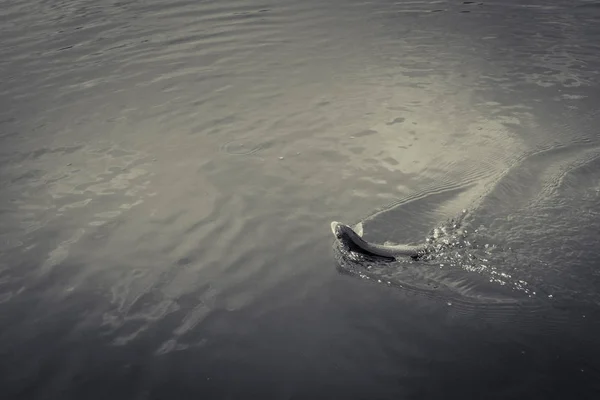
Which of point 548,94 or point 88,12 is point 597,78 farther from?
point 88,12

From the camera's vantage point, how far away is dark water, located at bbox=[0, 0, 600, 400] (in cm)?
536

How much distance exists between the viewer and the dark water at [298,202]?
17.6 feet

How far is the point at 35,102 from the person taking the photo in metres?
10.1

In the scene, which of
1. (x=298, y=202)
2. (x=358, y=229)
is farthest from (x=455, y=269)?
(x=298, y=202)

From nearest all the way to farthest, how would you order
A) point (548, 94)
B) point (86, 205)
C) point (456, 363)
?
1. point (456, 363)
2. point (86, 205)
3. point (548, 94)

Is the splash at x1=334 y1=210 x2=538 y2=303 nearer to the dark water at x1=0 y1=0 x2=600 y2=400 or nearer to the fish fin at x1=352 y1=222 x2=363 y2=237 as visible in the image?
the dark water at x1=0 y1=0 x2=600 y2=400

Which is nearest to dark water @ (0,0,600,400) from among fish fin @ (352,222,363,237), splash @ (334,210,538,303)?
splash @ (334,210,538,303)

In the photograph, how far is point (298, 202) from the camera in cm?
755

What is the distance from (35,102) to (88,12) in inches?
162

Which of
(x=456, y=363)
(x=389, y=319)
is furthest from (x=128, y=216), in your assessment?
(x=456, y=363)

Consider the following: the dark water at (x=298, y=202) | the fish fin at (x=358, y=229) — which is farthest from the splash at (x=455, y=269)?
the fish fin at (x=358, y=229)

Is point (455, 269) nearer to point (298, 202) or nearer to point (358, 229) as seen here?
point (358, 229)

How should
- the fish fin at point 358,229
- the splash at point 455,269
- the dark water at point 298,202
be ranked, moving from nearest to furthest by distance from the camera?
1. the dark water at point 298,202
2. the splash at point 455,269
3. the fish fin at point 358,229

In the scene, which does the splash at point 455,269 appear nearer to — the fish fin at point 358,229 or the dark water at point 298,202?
the dark water at point 298,202
